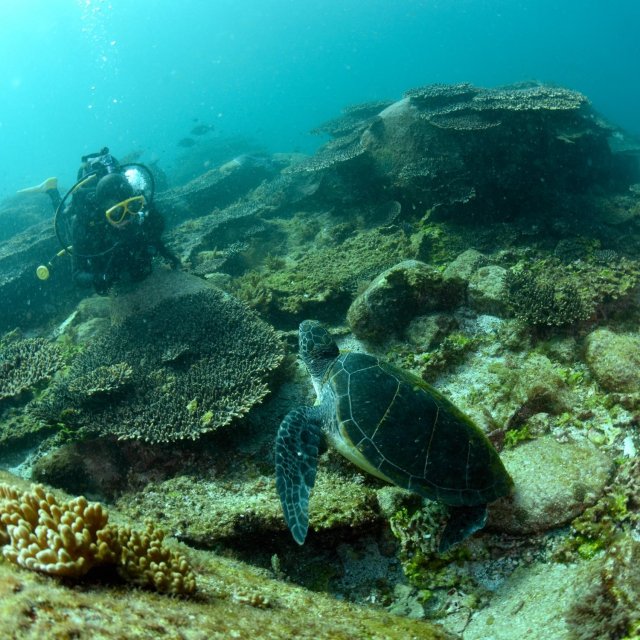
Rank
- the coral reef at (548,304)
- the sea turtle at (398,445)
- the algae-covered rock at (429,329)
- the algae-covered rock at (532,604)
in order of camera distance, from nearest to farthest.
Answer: the algae-covered rock at (532,604), the sea turtle at (398,445), the coral reef at (548,304), the algae-covered rock at (429,329)

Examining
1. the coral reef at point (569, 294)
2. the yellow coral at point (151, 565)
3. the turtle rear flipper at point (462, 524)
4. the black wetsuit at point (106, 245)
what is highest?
the black wetsuit at point (106, 245)

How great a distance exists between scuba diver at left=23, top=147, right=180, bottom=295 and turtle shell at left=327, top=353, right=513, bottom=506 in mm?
5069

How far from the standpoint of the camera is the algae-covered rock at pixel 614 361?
11.3 feet

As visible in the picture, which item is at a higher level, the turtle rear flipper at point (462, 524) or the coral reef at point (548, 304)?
the coral reef at point (548, 304)

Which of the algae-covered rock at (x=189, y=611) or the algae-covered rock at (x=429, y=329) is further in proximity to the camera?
the algae-covered rock at (x=429, y=329)

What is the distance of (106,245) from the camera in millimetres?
6855

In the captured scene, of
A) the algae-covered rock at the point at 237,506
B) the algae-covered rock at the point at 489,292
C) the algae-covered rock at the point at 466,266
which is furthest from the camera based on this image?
the algae-covered rock at the point at 466,266

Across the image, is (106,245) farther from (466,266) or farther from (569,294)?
(569,294)

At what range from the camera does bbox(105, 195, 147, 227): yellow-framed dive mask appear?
6000mm

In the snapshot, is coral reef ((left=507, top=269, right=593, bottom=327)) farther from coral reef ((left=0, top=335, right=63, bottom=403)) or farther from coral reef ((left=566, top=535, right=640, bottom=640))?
coral reef ((left=0, top=335, right=63, bottom=403))

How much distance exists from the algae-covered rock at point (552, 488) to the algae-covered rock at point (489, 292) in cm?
227

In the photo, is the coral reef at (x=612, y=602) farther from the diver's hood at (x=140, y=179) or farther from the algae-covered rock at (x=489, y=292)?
the diver's hood at (x=140, y=179)

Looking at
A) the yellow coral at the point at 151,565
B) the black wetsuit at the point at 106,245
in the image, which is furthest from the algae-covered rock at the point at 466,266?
the black wetsuit at the point at 106,245

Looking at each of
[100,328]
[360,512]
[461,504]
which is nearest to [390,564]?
[360,512]
